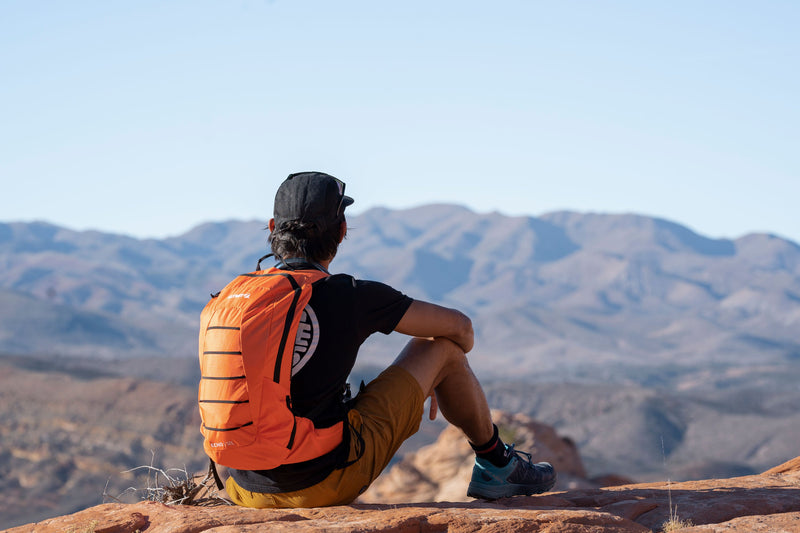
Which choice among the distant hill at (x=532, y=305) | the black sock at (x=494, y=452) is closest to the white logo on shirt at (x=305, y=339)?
the black sock at (x=494, y=452)

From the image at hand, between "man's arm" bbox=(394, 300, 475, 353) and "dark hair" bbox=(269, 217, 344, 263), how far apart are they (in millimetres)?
398

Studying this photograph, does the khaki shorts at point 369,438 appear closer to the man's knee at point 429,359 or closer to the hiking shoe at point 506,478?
the man's knee at point 429,359

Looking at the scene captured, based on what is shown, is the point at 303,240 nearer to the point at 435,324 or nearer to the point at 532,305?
the point at 435,324

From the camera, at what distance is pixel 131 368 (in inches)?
2518

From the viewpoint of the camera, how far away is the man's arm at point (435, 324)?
3.36 meters

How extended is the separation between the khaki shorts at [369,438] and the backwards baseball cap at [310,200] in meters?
0.72

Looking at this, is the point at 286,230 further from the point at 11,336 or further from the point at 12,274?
the point at 12,274

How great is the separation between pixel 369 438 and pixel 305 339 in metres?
0.55

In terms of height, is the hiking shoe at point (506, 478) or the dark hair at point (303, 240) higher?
the dark hair at point (303, 240)

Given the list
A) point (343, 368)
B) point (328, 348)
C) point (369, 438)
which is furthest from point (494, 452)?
point (328, 348)

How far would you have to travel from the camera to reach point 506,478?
3.89 meters

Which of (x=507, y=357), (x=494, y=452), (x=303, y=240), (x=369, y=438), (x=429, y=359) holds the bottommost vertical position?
(x=507, y=357)

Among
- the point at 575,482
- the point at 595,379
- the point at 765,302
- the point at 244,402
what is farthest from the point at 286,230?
the point at 765,302

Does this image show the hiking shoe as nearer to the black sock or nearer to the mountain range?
the black sock
